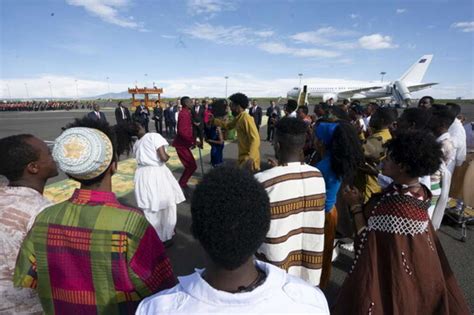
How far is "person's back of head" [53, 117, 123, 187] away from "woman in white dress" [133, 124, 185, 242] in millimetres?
2291

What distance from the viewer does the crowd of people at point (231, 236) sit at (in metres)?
0.93

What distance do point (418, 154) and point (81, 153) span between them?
6.87ft

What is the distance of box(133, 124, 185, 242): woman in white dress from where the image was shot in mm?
3711

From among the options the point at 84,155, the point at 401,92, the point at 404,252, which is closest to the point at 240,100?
the point at 404,252

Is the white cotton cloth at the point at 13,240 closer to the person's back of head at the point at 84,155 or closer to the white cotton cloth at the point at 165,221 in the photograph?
the person's back of head at the point at 84,155

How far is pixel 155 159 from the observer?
12.3 feet

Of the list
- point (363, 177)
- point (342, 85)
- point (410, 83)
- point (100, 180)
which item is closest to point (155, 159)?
point (100, 180)

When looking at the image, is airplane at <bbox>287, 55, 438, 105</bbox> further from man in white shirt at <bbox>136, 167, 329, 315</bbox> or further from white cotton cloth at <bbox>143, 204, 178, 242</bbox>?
man in white shirt at <bbox>136, 167, 329, 315</bbox>

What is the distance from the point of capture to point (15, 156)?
1688 mm

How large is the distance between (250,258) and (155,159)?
3.00m

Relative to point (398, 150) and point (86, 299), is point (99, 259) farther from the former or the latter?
point (398, 150)

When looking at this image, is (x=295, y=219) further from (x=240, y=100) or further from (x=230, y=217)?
(x=240, y=100)

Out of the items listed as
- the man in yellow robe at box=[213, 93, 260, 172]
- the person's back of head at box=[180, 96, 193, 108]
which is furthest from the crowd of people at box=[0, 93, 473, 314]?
the person's back of head at box=[180, 96, 193, 108]

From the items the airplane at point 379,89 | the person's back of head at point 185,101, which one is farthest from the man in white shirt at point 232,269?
the airplane at point 379,89
